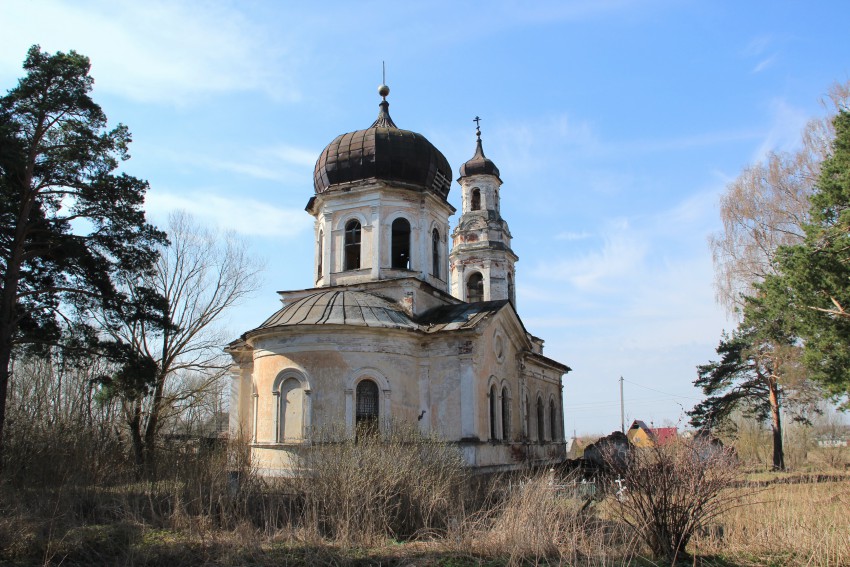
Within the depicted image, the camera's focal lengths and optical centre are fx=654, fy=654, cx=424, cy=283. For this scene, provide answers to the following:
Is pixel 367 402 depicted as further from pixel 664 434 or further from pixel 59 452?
pixel 664 434

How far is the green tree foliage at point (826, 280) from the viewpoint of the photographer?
13219mm

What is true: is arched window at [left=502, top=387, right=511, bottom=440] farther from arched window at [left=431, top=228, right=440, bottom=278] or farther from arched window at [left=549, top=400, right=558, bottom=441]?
arched window at [left=549, top=400, right=558, bottom=441]

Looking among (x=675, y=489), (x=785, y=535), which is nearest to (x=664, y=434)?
(x=675, y=489)

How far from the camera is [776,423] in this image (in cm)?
2634

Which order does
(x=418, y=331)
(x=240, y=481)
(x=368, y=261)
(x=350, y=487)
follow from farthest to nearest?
(x=368, y=261) < (x=418, y=331) < (x=240, y=481) < (x=350, y=487)

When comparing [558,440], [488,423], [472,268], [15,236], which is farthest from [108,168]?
[558,440]

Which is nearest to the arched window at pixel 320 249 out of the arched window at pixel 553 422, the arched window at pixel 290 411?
the arched window at pixel 290 411

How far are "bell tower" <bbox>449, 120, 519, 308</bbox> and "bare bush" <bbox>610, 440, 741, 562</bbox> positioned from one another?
58.5ft

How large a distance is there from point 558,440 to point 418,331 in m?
10.8

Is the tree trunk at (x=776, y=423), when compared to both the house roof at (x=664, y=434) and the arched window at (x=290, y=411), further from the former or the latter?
the house roof at (x=664, y=434)

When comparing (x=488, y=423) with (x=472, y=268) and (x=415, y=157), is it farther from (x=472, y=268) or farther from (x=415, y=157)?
(x=472, y=268)

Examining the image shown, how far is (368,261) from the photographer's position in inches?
707

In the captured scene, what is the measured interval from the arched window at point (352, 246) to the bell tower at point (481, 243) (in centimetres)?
831

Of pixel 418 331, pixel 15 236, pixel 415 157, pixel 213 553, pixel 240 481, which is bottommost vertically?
pixel 213 553
